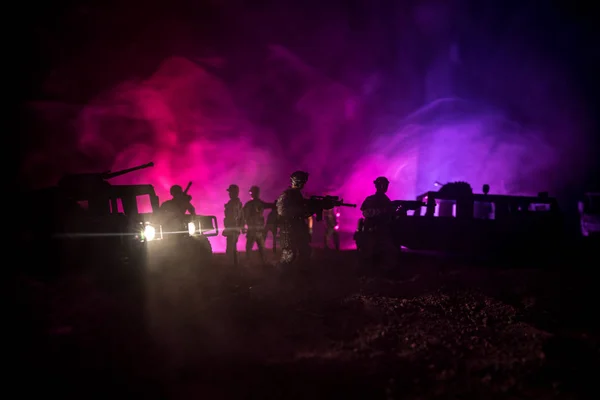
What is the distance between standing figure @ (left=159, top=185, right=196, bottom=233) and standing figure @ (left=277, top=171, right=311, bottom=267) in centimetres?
276

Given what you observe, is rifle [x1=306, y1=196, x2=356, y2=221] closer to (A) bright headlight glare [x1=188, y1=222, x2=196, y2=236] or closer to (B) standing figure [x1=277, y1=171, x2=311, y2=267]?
(B) standing figure [x1=277, y1=171, x2=311, y2=267]

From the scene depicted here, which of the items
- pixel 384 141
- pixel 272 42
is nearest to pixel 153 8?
pixel 272 42

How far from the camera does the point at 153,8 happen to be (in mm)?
14703

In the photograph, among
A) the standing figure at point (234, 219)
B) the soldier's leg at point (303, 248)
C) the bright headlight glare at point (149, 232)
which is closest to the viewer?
the soldier's leg at point (303, 248)

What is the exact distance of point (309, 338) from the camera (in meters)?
4.05

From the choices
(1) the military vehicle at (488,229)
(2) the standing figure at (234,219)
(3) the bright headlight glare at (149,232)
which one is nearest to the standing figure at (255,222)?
(2) the standing figure at (234,219)

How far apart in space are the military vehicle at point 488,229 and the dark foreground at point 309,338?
3.41 feet

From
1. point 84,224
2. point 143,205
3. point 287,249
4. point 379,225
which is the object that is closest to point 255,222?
point 287,249

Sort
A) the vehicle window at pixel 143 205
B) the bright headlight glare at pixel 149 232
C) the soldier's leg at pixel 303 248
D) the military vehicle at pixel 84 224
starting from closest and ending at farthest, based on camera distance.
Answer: the military vehicle at pixel 84 224 < the soldier's leg at pixel 303 248 < the bright headlight glare at pixel 149 232 < the vehicle window at pixel 143 205

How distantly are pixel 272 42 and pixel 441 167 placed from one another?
11877mm

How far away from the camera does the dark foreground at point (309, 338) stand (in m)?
3.01

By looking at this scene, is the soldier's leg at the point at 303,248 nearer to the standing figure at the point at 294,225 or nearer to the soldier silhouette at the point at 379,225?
the standing figure at the point at 294,225

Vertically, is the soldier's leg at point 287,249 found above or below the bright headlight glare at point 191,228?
below

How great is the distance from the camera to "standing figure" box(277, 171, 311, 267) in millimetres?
5855
